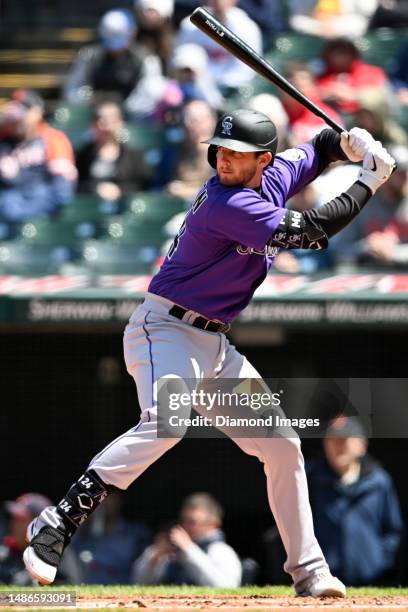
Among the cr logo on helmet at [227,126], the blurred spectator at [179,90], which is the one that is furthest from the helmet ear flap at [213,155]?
the blurred spectator at [179,90]

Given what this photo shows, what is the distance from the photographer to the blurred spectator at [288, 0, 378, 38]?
9.80m

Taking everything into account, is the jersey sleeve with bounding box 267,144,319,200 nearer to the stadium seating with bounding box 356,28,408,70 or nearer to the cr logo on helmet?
the cr logo on helmet

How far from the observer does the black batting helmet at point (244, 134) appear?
4578mm

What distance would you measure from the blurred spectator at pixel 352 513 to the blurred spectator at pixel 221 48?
10.6 ft

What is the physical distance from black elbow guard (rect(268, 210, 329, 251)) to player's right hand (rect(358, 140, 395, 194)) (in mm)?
320

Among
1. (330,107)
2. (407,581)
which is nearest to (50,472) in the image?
(407,581)

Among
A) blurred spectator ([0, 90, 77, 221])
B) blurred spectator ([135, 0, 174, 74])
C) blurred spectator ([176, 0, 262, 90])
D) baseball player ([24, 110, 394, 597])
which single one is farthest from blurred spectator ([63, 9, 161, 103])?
baseball player ([24, 110, 394, 597])

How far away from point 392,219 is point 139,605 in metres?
4.12

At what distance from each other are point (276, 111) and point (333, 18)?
1624mm

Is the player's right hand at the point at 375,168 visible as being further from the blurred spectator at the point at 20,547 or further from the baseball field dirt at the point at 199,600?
the blurred spectator at the point at 20,547

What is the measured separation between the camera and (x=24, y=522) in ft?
24.1

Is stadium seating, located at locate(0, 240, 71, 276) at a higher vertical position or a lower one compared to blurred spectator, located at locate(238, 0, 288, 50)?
lower

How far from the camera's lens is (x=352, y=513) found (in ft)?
23.7

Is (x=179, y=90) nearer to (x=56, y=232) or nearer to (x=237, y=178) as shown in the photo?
(x=56, y=232)
